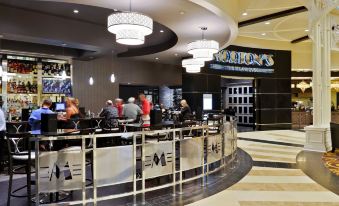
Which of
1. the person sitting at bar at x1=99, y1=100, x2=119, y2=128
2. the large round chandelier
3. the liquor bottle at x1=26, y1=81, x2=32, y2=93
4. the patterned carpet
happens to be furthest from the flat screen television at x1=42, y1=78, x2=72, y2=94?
the patterned carpet

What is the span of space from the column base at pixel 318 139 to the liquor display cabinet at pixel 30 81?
8713mm

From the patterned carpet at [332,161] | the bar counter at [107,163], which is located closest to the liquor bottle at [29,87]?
the bar counter at [107,163]

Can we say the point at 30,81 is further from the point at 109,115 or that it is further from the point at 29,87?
the point at 109,115

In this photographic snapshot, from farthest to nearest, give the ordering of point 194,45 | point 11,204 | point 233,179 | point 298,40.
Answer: point 298,40, point 194,45, point 233,179, point 11,204

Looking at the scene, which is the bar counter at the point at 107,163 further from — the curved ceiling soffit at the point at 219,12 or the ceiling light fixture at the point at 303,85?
the ceiling light fixture at the point at 303,85

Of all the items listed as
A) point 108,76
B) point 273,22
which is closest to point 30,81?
point 108,76

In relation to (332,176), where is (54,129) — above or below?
above

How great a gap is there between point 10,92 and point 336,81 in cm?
1768

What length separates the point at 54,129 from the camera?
4.34 m

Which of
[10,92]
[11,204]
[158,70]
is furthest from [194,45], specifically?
[158,70]

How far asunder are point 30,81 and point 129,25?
6.98 meters

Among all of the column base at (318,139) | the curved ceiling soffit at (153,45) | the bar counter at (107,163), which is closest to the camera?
the bar counter at (107,163)

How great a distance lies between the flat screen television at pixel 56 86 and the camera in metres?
10.6

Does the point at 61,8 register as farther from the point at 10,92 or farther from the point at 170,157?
the point at 170,157
